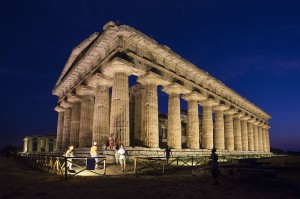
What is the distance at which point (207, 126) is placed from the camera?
29.8 m

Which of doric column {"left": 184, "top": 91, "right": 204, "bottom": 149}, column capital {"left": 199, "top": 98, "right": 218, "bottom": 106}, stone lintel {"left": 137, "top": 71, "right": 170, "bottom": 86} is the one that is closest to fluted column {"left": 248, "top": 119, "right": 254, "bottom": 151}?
column capital {"left": 199, "top": 98, "right": 218, "bottom": 106}

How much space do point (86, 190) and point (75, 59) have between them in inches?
888

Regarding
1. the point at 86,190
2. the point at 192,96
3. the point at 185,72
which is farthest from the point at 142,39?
the point at 86,190

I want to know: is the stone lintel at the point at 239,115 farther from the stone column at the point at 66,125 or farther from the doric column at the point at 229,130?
the stone column at the point at 66,125

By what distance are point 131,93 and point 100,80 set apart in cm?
918

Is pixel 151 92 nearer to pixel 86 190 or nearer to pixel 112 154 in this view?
pixel 112 154

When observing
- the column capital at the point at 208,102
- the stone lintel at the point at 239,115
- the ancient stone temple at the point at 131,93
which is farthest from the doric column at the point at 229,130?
the column capital at the point at 208,102

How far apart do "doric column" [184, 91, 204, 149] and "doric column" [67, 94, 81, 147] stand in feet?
41.3

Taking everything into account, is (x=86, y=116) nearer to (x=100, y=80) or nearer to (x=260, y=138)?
(x=100, y=80)

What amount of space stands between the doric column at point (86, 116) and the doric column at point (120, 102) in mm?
5751

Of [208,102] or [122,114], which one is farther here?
[208,102]

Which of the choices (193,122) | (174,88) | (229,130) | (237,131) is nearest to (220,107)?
(229,130)

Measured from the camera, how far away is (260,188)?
9.66 meters

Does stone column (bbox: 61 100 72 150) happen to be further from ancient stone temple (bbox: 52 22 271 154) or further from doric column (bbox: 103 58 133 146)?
doric column (bbox: 103 58 133 146)
